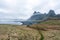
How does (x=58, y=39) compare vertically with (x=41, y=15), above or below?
below

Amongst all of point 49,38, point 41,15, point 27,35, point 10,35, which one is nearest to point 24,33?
point 27,35

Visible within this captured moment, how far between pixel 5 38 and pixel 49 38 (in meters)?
12.4

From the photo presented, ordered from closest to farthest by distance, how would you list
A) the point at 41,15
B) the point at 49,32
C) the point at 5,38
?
the point at 5,38
the point at 49,32
the point at 41,15

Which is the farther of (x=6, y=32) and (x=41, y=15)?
(x=41, y=15)

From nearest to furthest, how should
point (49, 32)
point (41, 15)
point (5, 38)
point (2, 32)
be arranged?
point (5, 38) < point (2, 32) < point (49, 32) < point (41, 15)

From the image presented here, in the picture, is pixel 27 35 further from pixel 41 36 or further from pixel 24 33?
pixel 41 36

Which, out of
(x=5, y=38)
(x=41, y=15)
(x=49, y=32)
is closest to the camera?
(x=5, y=38)

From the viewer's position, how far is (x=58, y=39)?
136 ft

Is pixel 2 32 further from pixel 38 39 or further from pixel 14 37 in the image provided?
pixel 38 39

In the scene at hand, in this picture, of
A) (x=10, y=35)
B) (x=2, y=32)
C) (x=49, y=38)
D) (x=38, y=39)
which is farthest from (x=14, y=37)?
(x=49, y=38)

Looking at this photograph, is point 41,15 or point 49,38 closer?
point 49,38

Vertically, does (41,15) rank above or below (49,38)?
above

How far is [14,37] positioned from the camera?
38875 millimetres

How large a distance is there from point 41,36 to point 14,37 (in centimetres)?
801
